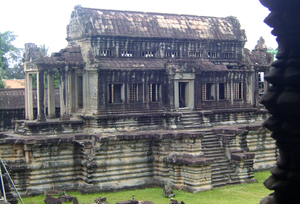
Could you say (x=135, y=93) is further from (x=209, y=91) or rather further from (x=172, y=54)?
(x=209, y=91)

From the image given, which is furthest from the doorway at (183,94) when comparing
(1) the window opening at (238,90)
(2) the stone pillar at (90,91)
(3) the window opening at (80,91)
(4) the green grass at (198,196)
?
(4) the green grass at (198,196)

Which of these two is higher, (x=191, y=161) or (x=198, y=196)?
(x=191, y=161)

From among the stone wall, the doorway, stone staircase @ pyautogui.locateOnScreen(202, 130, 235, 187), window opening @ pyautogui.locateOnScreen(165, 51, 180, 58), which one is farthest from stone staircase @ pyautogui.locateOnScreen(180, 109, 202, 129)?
window opening @ pyautogui.locateOnScreen(165, 51, 180, 58)

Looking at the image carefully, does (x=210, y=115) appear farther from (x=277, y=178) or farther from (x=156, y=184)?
(x=277, y=178)

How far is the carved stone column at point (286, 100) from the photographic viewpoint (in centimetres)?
568

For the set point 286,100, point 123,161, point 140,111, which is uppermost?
point 286,100

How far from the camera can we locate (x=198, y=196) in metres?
17.7

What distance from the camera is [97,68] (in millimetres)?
19953

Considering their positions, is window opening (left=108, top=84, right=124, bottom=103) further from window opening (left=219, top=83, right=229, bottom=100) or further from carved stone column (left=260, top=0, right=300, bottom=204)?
carved stone column (left=260, top=0, right=300, bottom=204)

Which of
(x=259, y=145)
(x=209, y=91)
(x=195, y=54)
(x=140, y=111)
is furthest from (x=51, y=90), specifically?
(x=259, y=145)

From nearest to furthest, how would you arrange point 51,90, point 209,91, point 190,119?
1. point 51,90
2. point 190,119
3. point 209,91

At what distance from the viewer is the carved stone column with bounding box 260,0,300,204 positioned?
5.68m

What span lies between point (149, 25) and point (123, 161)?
7.28 metres

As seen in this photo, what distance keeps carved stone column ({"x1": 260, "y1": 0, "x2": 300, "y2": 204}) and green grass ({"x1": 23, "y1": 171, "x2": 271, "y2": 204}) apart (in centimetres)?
1110
